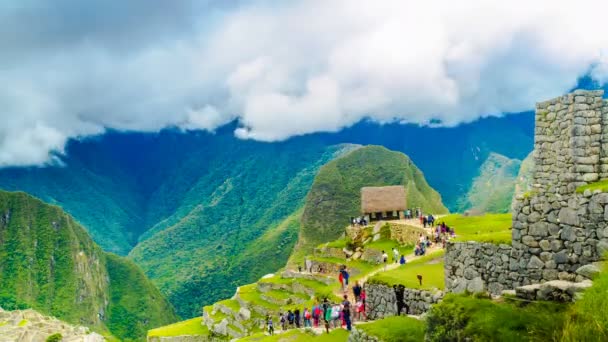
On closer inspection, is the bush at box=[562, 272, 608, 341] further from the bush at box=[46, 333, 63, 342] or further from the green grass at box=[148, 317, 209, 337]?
the bush at box=[46, 333, 63, 342]

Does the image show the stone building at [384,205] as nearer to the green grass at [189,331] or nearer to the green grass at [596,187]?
the green grass at [189,331]

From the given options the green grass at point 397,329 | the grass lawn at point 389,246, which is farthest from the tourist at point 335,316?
the grass lawn at point 389,246

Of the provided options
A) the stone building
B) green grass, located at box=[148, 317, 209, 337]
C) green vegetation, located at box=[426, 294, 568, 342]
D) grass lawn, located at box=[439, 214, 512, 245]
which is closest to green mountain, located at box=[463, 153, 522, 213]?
the stone building

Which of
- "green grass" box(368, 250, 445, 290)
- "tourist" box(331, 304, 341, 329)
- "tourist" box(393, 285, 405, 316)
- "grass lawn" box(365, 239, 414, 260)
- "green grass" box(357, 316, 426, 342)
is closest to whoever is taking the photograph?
"green grass" box(357, 316, 426, 342)

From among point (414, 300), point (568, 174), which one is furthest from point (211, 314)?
point (568, 174)

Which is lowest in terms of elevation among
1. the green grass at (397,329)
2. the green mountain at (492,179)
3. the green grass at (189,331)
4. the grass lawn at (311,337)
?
the green grass at (189,331)
